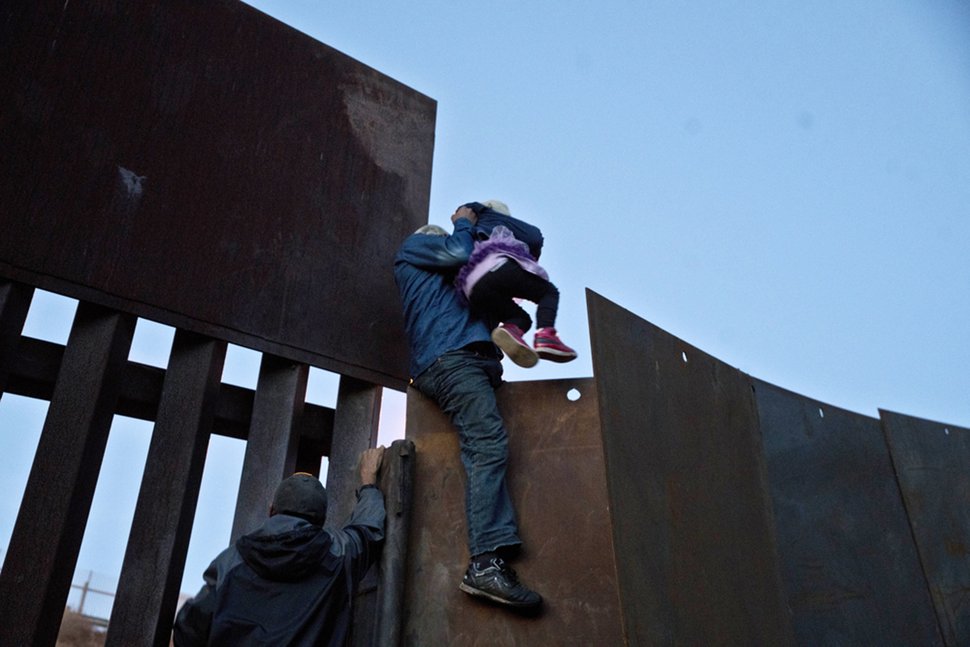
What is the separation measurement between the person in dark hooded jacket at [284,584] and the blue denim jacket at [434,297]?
853 millimetres

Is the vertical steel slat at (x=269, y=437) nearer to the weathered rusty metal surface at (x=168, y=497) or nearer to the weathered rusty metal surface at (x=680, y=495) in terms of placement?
the weathered rusty metal surface at (x=168, y=497)

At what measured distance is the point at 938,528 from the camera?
4926 millimetres

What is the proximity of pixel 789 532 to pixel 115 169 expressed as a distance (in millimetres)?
3677

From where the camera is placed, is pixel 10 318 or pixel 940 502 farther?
pixel 940 502

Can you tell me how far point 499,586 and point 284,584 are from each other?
0.82 metres

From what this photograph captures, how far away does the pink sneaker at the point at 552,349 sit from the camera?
143 inches

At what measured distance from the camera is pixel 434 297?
4070mm

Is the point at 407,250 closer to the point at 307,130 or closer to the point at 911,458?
the point at 307,130

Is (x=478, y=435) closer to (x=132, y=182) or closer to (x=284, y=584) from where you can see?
(x=284, y=584)

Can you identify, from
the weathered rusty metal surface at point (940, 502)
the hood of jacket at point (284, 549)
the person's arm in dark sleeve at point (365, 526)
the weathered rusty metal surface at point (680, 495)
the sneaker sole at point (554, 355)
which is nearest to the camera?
the weathered rusty metal surface at point (680, 495)

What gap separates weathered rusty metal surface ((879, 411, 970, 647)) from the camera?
15.5 feet

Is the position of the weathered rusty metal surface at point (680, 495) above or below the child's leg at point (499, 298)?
below

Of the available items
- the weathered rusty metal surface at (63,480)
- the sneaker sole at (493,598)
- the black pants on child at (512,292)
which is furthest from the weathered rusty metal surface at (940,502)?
the weathered rusty metal surface at (63,480)

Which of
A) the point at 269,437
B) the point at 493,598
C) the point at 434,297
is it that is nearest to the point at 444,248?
the point at 434,297
